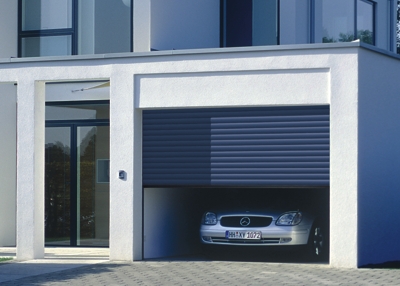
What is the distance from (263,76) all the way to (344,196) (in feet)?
7.65

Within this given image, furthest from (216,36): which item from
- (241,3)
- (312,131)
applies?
(312,131)

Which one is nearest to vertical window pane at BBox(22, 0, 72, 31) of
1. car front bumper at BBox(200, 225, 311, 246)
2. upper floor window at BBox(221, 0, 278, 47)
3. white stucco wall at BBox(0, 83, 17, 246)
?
white stucco wall at BBox(0, 83, 17, 246)

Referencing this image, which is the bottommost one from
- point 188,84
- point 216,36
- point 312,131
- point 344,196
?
point 344,196

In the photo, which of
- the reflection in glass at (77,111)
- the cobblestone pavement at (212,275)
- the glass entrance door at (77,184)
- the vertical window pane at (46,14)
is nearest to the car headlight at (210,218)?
the cobblestone pavement at (212,275)

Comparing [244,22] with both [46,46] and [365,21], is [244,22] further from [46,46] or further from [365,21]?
[46,46]

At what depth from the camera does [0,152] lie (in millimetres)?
16688

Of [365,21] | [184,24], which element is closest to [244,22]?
[184,24]

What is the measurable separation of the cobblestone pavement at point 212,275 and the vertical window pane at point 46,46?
516 cm

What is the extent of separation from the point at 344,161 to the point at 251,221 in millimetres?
2019

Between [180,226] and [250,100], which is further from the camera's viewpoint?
[180,226]

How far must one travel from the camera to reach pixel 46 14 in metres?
16.4

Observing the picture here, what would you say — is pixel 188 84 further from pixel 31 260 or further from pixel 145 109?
pixel 31 260

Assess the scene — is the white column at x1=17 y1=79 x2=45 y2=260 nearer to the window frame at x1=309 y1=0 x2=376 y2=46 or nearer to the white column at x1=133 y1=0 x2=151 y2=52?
the white column at x1=133 y1=0 x2=151 y2=52

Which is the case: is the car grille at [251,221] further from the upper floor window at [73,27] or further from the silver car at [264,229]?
the upper floor window at [73,27]
